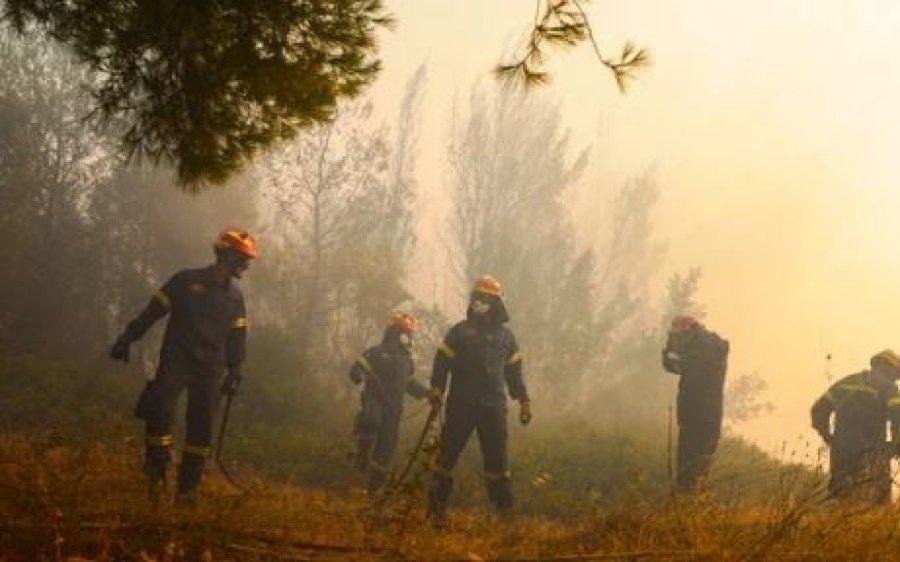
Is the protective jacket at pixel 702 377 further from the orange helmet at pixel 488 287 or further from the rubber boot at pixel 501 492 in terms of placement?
the rubber boot at pixel 501 492

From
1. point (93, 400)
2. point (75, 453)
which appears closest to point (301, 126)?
point (75, 453)

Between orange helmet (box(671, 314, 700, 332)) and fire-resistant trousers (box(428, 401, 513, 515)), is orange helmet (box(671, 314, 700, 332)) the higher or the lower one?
the higher one

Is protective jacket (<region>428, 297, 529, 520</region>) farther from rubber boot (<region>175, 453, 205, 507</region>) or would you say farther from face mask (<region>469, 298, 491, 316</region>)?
rubber boot (<region>175, 453, 205, 507</region>)

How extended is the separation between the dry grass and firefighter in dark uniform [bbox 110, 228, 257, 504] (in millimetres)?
567

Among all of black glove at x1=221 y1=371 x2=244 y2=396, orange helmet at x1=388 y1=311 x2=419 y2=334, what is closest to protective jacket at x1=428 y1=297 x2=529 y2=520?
black glove at x1=221 y1=371 x2=244 y2=396

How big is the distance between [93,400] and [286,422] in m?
3.50

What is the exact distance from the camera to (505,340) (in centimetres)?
787

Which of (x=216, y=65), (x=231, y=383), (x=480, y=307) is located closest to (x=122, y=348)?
(x=231, y=383)

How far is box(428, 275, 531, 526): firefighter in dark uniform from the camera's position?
23.6ft

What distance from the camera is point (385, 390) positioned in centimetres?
1048

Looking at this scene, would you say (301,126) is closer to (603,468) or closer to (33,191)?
(603,468)

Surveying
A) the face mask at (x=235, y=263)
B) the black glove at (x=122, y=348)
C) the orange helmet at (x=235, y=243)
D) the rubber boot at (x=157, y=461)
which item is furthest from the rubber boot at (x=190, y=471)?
the orange helmet at (x=235, y=243)

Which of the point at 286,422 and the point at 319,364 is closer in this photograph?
the point at 286,422

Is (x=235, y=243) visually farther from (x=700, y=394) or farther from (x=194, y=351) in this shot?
(x=700, y=394)
